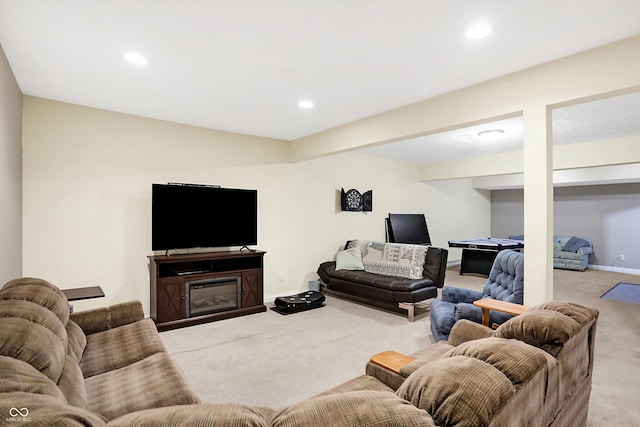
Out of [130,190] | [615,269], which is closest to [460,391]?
[130,190]

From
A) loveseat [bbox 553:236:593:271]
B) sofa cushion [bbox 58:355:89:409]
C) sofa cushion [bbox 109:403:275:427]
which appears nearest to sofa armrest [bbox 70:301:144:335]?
sofa cushion [bbox 58:355:89:409]

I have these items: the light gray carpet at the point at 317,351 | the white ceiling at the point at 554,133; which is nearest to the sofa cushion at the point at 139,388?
the light gray carpet at the point at 317,351

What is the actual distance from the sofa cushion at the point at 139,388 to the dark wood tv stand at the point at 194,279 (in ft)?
6.72

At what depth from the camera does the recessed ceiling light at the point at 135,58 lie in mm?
2561

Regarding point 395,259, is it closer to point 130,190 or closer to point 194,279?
point 194,279

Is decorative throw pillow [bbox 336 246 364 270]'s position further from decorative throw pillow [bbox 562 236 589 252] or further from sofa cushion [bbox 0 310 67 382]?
decorative throw pillow [bbox 562 236 589 252]

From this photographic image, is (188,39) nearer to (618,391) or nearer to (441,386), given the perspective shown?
→ (441,386)

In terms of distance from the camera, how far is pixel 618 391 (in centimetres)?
252

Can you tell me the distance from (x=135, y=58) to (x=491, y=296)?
383 cm

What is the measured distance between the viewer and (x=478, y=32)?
2.23 m

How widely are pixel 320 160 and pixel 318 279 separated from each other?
2082 millimetres

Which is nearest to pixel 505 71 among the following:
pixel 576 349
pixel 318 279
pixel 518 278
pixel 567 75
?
pixel 567 75

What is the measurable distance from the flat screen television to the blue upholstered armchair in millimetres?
2612

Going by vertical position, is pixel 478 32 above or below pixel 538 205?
above
